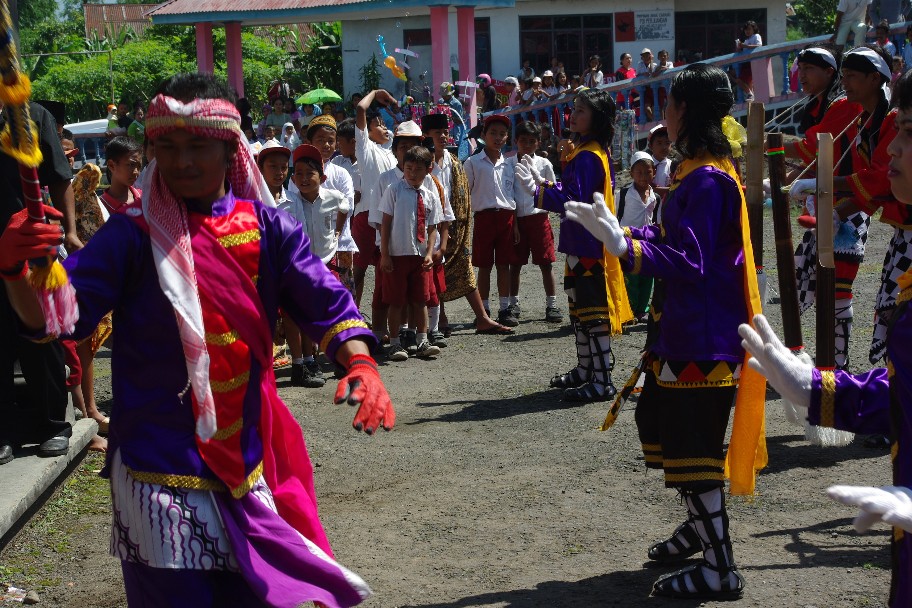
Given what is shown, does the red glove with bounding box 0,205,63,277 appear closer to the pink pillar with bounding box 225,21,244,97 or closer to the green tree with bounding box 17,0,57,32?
the pink pillar with bounding box 225,21,244,97

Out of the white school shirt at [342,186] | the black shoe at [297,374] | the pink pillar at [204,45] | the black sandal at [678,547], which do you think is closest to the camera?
the black sandal at [678,547]

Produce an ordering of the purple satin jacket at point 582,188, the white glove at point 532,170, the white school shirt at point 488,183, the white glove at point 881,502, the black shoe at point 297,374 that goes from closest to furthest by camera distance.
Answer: the white glove at point 881,502, the purple satin jacket at point 582,188, the black shoe at point 297,374, the white glove at point 532,170, the white school shirt at point 488,183

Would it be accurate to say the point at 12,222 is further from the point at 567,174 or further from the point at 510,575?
the point at 567,174

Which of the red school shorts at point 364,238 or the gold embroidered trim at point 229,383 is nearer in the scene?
the gold embroidered trim at point 229,383

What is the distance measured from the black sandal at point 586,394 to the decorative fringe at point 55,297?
211 inches

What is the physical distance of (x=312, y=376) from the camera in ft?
28.3

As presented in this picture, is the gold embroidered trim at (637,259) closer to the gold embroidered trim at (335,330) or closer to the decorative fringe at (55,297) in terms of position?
the gold embroidered trim at (335,330)

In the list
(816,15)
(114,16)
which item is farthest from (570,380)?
(114,16)

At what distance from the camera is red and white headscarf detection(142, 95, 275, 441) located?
2.82m

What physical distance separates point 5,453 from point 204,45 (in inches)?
882

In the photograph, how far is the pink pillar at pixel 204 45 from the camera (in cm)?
2638

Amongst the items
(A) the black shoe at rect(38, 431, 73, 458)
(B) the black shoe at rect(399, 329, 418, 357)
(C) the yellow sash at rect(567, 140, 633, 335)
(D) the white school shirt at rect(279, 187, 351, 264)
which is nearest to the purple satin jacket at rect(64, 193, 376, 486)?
(A) the black shoe at rect(38, 431, 73, 458)

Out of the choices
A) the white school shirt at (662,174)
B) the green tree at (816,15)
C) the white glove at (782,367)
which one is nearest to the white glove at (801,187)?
the white glove at (782,367)

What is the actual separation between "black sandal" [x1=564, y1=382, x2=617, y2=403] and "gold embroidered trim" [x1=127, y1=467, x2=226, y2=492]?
16.7 feet
